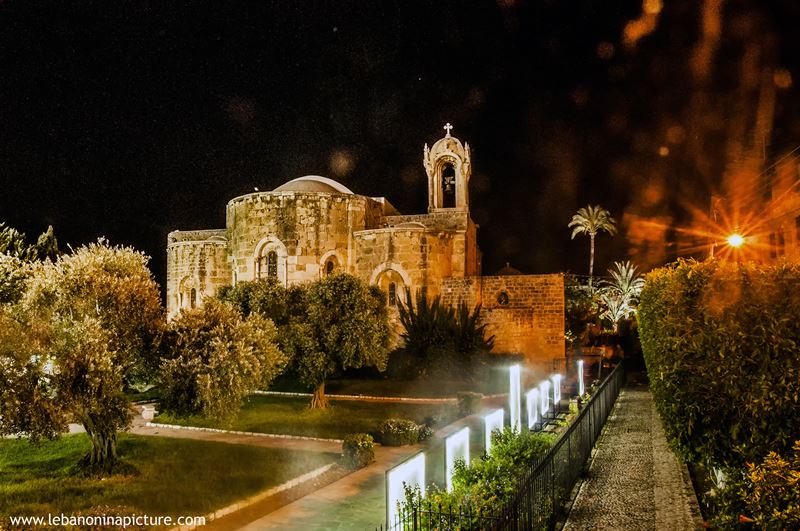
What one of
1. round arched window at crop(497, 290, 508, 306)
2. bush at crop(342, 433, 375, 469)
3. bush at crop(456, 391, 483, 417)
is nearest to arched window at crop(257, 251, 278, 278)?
round arched window at crop(497, 290, 508, 306)

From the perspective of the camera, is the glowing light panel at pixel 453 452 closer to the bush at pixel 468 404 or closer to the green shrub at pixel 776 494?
the green shrub at pixel 776 494

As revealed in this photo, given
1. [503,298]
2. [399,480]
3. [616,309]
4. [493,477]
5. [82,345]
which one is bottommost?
[493,477]

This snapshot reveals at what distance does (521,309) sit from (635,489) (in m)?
16.3

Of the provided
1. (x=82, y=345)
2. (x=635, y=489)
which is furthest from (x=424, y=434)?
(x=82, y=345)

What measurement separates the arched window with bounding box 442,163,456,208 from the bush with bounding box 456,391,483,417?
12752 millimetres

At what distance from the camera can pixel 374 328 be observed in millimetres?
19266

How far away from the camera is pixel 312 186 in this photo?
30.1 meters

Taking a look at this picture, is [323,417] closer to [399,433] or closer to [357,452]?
[399,433]

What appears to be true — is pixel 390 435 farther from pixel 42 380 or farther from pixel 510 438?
pixel 42 380

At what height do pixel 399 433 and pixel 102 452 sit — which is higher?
pixel 102 452

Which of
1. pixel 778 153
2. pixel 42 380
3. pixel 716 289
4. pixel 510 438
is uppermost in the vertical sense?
pixel 778 153

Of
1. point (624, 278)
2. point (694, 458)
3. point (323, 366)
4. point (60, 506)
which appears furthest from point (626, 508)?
point (624, 278)

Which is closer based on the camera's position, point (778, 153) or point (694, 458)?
point (694, 458)

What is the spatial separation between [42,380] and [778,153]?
19712 millimetres
